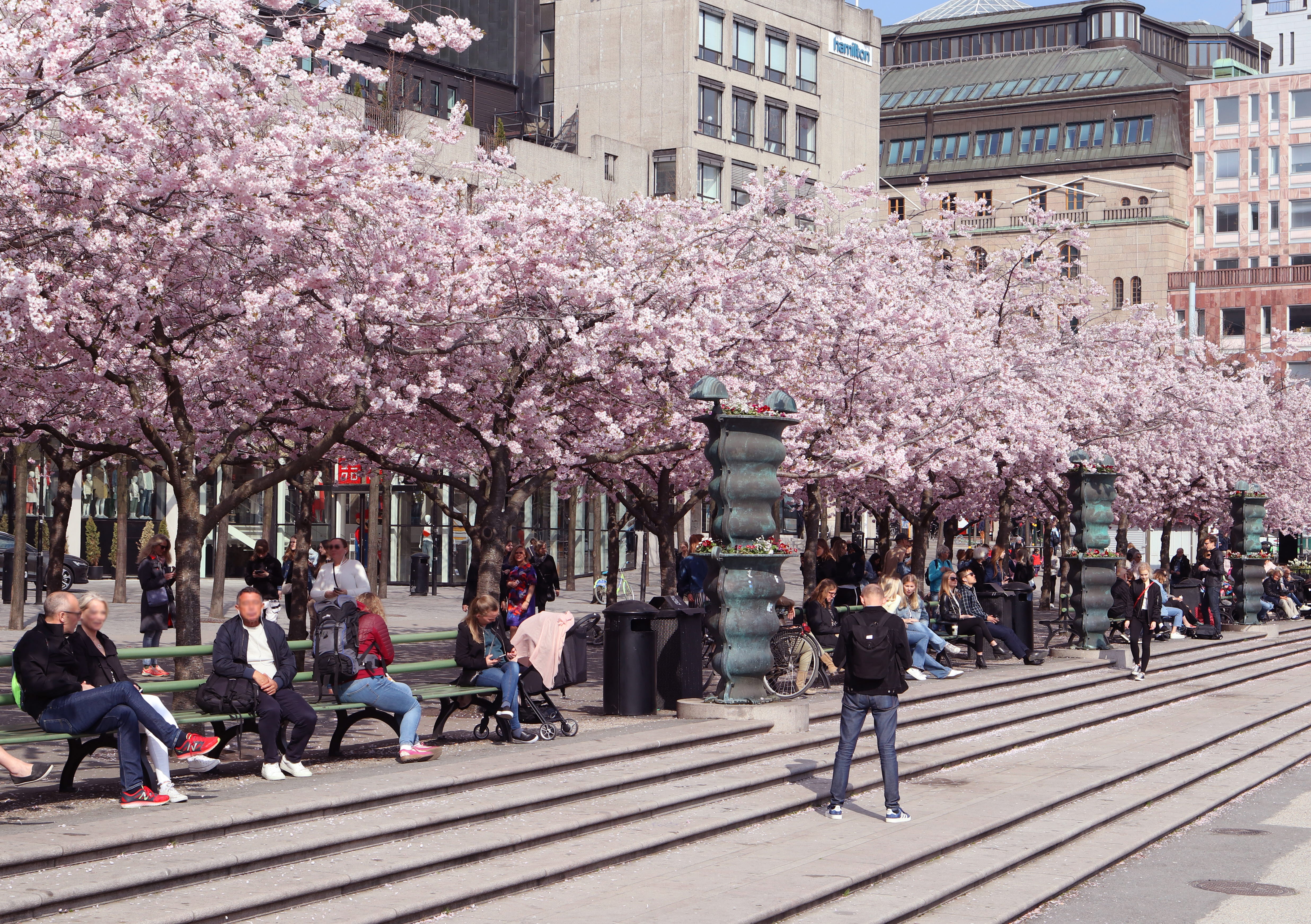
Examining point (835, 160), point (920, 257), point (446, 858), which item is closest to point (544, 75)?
point (835, 160)

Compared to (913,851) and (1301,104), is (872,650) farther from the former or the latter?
(1301,104)

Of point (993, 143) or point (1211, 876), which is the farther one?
point (993, 143)

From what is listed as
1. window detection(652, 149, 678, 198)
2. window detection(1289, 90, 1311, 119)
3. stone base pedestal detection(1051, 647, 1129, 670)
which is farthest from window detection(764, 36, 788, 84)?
stone base pedestal detection(1051, 647, 1129, 670)

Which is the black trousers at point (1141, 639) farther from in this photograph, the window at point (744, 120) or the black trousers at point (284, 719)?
the window at point (744, 120)

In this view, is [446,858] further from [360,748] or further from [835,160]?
[835,160]

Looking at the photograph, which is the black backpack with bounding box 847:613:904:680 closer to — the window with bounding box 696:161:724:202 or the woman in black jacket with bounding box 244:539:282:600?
the woman in black jacket with bounding box 244:539:282:600

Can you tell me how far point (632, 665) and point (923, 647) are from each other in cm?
638

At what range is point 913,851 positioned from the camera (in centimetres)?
1073

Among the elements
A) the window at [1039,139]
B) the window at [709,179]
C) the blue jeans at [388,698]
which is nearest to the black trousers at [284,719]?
the blue jeans at [388,698]

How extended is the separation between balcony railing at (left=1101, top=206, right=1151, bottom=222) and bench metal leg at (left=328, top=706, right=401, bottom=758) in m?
89.2

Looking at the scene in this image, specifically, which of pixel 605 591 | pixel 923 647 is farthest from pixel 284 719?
pixel 605 591

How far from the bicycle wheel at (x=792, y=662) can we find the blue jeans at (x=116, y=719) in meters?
9.13

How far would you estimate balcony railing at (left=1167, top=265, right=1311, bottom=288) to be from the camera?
296 ft

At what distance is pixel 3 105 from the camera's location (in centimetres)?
965
